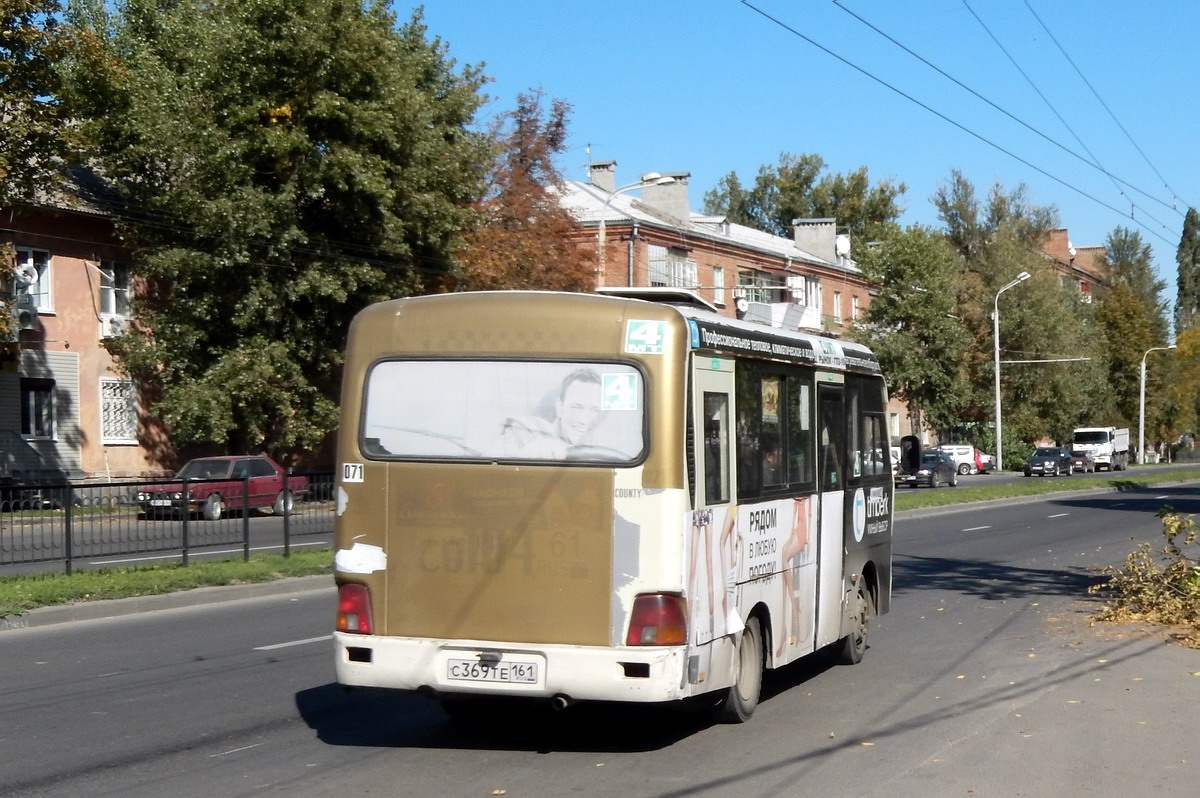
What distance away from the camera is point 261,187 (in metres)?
34.3

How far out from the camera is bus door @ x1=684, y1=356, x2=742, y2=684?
25.2 ft

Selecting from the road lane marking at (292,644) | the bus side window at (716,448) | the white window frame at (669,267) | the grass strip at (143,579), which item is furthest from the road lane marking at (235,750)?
the white window frame at (669,267)

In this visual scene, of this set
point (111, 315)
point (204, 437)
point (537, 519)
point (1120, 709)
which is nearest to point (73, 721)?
point (537, 519)

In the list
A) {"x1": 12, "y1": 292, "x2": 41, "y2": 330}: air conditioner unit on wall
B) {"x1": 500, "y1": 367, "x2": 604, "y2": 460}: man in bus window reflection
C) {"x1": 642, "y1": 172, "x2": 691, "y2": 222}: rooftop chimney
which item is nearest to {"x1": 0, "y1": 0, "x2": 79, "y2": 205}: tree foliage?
{"x1": 12, "y1": 292, "x2": 41, "y2": 330}: air conditioner unit on wall

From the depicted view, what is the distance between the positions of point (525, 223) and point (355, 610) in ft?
120

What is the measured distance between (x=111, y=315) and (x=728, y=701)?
109 ft

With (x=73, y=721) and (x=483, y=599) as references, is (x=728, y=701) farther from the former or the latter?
(x=73, y=721)

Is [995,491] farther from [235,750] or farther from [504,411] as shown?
[235,750]

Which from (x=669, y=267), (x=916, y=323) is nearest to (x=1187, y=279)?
(x=916, y=323)

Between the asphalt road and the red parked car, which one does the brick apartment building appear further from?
the asphalt road

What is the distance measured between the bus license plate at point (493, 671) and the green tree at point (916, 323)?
53.8m

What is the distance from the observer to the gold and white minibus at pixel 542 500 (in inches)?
295

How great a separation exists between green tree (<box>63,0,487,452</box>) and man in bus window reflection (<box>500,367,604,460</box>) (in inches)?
1058

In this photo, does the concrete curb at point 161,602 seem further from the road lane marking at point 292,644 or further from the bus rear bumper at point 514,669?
the bus rear bumper at point 514,669
